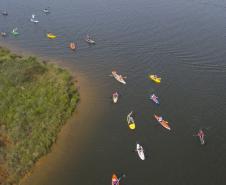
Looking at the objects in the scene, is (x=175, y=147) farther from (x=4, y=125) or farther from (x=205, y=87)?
(x=4, y=125)

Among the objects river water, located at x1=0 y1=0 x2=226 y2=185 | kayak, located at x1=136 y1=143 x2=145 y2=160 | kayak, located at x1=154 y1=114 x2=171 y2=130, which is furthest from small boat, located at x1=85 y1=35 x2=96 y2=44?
kayak, located at x1=136 y1=143 x2=145 y2=160

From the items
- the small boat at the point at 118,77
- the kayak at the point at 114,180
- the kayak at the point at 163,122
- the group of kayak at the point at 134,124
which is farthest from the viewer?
the small boat at the point at 118,77

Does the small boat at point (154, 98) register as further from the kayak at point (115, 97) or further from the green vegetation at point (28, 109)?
the green vegetation at point (28, 109)

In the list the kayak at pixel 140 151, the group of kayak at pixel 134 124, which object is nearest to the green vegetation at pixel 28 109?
the group of kayak at pixel 134 124

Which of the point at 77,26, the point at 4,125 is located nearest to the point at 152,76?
the point at 4,125

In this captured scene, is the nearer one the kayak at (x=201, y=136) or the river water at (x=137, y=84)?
the river water at (x=137, y=84)

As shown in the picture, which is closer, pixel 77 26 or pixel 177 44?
pixel 177 44

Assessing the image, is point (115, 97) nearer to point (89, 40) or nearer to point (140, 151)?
point (140, 151)
